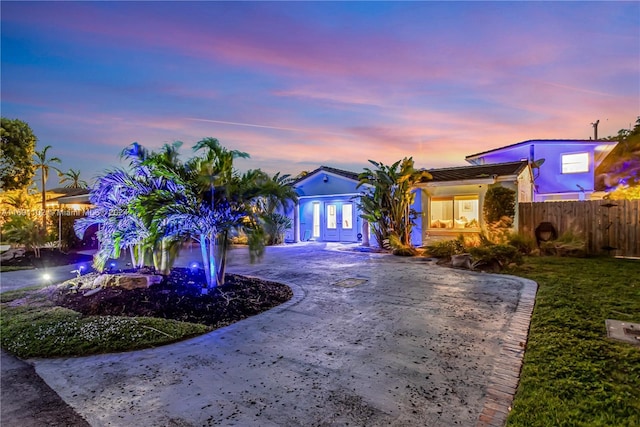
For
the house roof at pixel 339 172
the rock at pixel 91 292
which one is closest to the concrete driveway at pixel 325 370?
the rock at pixel 91 292

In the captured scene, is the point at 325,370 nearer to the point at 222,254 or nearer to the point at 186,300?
the point at 186,300

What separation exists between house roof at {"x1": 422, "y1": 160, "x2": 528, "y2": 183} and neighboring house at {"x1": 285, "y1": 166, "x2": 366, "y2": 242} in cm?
413

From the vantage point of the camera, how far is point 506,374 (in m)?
3.11

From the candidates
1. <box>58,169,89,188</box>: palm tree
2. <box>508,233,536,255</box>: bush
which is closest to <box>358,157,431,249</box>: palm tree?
<box>508,233,536,255</box>: bush

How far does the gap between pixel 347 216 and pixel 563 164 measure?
12468 millimetres

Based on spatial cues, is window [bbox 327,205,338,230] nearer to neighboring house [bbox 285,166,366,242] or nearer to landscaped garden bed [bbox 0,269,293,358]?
neighboring house [bbox 285,166,366,242]

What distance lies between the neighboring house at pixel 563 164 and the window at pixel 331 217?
10.7 metres

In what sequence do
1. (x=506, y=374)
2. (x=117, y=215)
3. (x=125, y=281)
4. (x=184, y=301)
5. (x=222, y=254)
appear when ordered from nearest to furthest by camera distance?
1. (x=506, y=374)
2. (x=184, y=301)
3. (x=125, y=281)
4. (x=222, y=254)
5. (x=117, y=215)

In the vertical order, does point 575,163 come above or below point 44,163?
below

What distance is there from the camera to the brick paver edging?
247cm

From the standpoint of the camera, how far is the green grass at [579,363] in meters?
2.42

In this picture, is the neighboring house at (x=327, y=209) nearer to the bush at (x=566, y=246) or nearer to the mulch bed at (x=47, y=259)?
the bush at (x=566, y=246)

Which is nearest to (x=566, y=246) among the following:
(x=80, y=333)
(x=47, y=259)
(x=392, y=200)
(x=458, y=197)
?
(x=458, y=197)

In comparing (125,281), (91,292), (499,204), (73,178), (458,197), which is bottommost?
(91,292)
